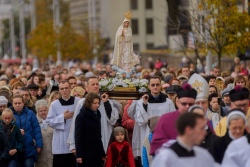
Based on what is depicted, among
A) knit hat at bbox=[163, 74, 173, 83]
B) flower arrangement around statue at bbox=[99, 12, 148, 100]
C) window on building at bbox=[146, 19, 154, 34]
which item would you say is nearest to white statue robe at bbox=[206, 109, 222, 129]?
flower arrangement around statue at bbox=[99, 12, 148, 100]

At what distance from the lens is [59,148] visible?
19.5m

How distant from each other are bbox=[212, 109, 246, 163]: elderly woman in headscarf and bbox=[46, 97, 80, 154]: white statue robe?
6.54m

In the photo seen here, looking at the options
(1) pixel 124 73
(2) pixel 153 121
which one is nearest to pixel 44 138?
(1) pixel 124 73

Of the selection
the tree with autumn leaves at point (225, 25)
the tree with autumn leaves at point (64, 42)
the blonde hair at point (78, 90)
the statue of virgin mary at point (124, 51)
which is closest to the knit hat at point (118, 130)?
the blonde hair at point (78, 90)

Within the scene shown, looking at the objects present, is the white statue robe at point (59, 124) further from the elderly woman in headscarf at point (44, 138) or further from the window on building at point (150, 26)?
the window on building at point (150, 26)

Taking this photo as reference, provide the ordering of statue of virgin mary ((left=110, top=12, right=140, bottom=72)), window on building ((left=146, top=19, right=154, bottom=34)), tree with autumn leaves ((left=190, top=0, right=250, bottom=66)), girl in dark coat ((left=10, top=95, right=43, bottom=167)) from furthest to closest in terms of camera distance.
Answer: window on building ((left=146, top=19, right=154, bottom=34))
tree with autumn leaves ((left=190, top=0, right=250, bottom=66))
statue of virgin mary ((left=110, top=12, right=140, bottom=72))
girl in dark coat ((left=10, top=95, right=43, bottom=167))

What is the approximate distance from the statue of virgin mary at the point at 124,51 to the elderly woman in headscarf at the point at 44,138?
2.63 meters

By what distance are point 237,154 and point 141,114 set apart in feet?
21.3

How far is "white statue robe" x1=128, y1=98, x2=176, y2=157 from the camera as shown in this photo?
18.8 m

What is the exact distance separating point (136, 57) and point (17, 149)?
443 cm

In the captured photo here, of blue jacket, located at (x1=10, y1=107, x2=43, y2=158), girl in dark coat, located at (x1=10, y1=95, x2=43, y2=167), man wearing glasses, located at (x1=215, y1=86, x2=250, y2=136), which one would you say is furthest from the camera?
blue jacket, located at (x1=10, y1=107, x2=43, y2=158)

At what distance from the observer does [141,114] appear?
Result: 19.0 meters

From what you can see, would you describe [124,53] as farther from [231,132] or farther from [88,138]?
[231,132]

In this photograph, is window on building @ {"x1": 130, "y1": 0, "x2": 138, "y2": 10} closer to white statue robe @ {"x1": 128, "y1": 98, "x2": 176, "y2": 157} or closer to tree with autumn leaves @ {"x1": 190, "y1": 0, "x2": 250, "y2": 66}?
tree with autumn leaves @ {"x1": 190, "y1": 0, "x2": 250, "y2": 66}
